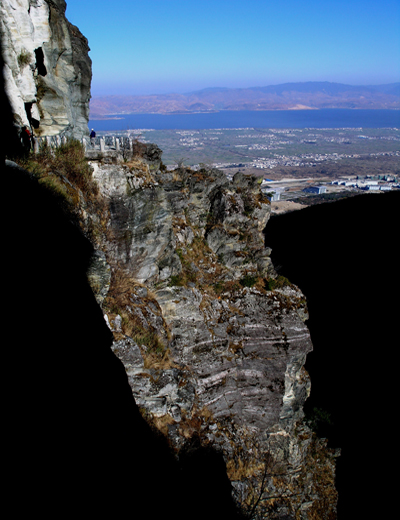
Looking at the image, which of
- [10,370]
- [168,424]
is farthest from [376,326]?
[10,370]

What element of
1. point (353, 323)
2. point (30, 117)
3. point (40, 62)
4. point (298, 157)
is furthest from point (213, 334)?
point (298, 157)

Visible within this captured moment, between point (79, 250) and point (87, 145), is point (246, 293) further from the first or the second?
point (87, 145)

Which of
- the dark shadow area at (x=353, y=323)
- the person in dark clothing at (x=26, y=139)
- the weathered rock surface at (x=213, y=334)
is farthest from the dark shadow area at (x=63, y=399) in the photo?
the dark shadow area at (x=353, y=323)

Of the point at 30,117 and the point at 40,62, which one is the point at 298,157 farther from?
the point at 30,117

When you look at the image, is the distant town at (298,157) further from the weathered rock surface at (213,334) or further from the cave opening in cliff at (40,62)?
the cave opening in cliff at (40,62)

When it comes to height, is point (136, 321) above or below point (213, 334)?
above

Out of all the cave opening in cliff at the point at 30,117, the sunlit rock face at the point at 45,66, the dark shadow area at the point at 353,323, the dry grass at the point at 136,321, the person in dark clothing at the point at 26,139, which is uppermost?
the sunlit rock face at the point at 45,66
